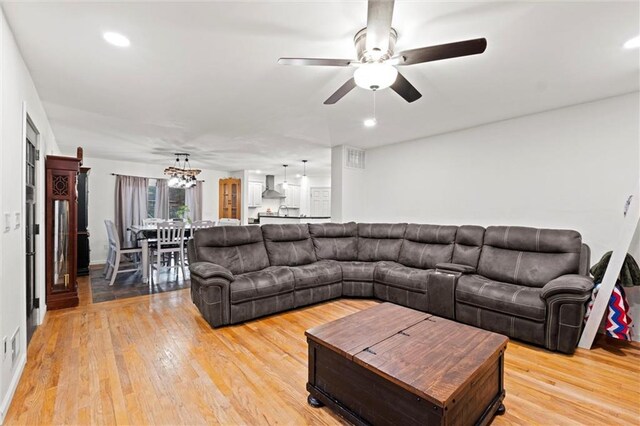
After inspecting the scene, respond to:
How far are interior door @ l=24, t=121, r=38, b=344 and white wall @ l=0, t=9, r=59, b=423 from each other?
0.49 m

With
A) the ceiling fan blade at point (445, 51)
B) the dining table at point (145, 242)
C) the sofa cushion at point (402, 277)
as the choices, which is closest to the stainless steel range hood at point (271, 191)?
the dining table at point (145, 242)

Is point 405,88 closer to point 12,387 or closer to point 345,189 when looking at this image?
point 345,189

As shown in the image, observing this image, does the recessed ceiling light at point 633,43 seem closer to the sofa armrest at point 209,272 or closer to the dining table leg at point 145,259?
the sofa armrest at point 209,272

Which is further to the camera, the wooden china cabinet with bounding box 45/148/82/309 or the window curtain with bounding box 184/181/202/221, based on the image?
the window curtain with bounding box 184/181/202/221

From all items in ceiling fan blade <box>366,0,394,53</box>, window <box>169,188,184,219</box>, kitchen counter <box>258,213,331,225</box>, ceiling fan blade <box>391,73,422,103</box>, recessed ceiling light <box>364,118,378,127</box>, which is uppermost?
recessed ceiling light <box>364,118,378,127</box>

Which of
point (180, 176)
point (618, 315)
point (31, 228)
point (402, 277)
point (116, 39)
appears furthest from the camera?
point (180, 176)

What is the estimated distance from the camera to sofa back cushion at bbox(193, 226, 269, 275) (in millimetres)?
3590

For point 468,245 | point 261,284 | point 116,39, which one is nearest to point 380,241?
point 468,245

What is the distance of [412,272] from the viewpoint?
3.76 m

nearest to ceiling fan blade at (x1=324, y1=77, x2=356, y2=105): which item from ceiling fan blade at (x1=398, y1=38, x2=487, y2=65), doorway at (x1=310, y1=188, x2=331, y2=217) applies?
ceiling fan blade at (x1=398, y1=38, x2=487, y2=65)

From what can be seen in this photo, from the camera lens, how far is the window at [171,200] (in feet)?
24.5

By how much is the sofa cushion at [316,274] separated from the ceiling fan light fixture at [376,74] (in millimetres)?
2509

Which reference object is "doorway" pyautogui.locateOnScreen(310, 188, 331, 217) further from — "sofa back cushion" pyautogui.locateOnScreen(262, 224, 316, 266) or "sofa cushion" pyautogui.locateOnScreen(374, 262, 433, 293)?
"sofa cushion" pyautogui.locateOnScreen(374, 262, 433, 293)

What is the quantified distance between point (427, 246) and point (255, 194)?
656 centimetres
